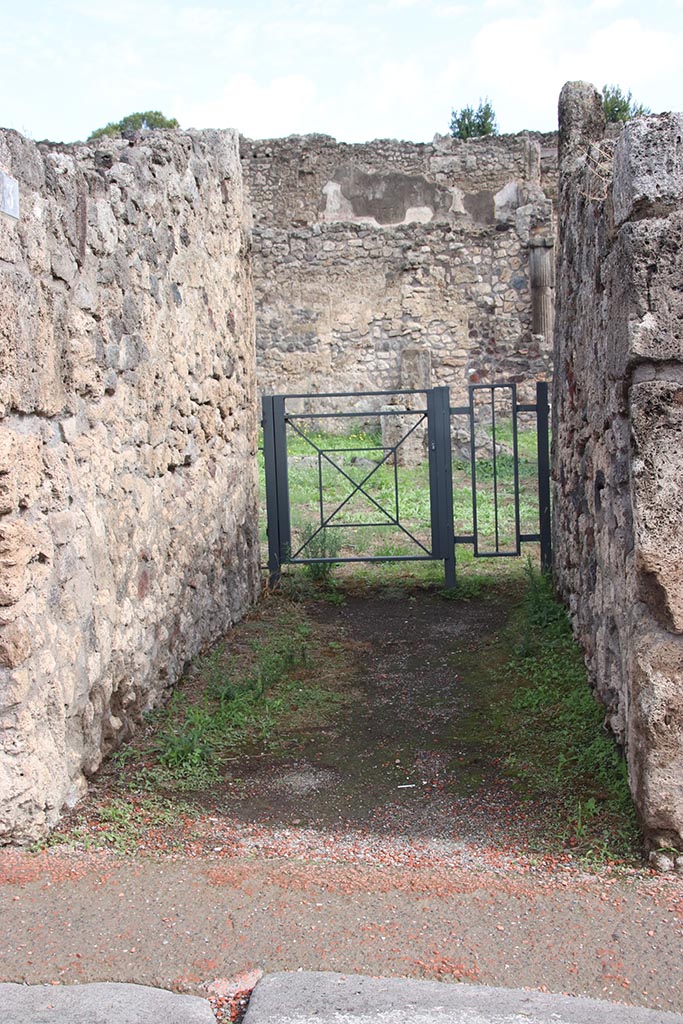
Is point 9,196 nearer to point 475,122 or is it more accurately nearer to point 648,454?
point 648,454

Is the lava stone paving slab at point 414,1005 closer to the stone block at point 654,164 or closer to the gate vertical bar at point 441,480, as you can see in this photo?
the stone block at point 654,164

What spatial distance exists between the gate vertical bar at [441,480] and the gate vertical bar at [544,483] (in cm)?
63

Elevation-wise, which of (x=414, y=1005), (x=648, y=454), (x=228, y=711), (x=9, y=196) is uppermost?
(x=9, y=196)

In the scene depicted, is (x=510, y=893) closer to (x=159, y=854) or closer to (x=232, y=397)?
(x=159, y=854)

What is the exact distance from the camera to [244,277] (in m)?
6.41

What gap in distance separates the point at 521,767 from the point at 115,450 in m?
2.07

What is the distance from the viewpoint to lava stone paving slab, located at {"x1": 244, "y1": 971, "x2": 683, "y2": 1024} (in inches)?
81.6

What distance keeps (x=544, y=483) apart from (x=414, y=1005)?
16.5 ft

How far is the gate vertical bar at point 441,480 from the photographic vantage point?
6.86m

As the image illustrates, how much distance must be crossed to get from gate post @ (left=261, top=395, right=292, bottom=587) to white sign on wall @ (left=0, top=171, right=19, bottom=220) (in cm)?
397

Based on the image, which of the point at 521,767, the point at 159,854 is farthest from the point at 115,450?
the point at 521,767

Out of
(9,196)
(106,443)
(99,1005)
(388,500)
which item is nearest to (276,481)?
(388,500)

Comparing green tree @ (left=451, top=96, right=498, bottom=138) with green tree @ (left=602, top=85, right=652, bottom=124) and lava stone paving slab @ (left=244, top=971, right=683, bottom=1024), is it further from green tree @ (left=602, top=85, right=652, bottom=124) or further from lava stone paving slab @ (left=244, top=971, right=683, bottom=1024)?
lava stone paving slab @ (left=244, top=971, right=683, bottom=1024)

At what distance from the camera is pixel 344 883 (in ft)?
9.28
